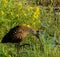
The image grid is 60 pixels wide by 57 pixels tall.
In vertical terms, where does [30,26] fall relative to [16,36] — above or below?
below

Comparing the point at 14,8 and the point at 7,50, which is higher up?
the point at 14,8

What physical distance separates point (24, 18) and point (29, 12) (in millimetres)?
252

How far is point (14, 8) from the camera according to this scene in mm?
8281

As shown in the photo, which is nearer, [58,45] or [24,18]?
[58,45]

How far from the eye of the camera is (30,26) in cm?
816

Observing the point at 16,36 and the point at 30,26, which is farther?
the point at 30,26

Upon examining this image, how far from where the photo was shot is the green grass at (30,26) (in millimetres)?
6867

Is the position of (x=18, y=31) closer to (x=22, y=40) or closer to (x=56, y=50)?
(x=22, y=40)

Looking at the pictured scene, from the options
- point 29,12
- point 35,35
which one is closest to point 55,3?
point 29,12

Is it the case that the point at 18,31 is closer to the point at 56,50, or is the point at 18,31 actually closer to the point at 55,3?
the point at 56,50

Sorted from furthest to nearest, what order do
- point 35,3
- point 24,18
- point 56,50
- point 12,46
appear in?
point 35,3, point 24,18, point 12,46, point 56,50

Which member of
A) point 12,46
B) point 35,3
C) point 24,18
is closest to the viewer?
point 12,46

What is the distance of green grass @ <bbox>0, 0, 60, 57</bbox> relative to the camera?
6.87 meters

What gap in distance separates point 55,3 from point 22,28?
3.60 metres
